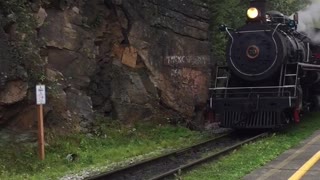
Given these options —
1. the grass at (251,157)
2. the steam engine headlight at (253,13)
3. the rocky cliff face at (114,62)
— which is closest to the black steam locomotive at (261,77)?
the steam engine headlight at (253,13)

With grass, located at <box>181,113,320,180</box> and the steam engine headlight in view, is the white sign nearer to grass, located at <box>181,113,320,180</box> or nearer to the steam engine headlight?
grass, located at <box>181,113,320,180</box>

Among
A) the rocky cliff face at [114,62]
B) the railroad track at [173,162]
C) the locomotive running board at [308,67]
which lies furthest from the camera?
the locomotive running board at [308,67]

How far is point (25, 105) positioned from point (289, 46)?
21.8 ft

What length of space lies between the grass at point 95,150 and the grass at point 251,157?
180cm

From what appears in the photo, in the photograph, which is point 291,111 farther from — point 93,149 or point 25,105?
point 25,105

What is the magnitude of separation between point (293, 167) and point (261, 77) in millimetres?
4998

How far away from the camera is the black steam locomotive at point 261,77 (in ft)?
38.7

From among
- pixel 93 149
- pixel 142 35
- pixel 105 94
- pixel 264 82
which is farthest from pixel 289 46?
pixel 93 149

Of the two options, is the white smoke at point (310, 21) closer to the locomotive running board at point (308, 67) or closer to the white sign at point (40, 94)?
the locomotive running board at point (308, 67)

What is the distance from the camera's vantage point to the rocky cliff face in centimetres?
1045

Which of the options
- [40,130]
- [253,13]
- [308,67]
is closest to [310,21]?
[308,67]

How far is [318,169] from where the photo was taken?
701cm

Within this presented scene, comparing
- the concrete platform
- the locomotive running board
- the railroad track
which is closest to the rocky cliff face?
the railroad track

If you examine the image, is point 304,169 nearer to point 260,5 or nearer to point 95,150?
point 95,150
